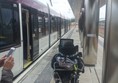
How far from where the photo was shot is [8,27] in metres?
6.12

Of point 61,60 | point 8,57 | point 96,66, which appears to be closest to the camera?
point 8,57

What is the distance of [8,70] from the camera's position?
3775 millimetres

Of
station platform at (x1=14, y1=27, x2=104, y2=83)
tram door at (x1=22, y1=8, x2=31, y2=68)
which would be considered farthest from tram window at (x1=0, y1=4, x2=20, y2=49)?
tram door at (x1=22, y1=8, x2=31, y2=68)

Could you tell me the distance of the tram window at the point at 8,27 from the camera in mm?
5684

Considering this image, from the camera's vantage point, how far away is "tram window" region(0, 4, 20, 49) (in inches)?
224

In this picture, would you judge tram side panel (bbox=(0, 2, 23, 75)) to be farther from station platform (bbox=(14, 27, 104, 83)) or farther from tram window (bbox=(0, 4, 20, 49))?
station platform (bbox=(14, 27, 104, 83))

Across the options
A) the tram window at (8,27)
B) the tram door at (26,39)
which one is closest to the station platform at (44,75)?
the tram door at (26,39)

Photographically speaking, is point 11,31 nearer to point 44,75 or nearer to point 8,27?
point 8,27

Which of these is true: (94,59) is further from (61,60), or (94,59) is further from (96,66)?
(61,60)

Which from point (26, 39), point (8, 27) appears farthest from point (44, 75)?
point (8, 27)

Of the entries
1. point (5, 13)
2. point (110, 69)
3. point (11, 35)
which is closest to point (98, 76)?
point (11, 35)

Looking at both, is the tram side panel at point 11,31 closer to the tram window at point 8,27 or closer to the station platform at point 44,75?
the tram window at point 8,27

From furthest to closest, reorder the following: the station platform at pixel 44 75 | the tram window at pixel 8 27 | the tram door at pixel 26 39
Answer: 1. the tram door at pixel 26 39
2. the station platform at pixel 44 75
3. the tram window at pixel 8 27

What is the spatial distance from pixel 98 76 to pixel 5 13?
3641 mm
